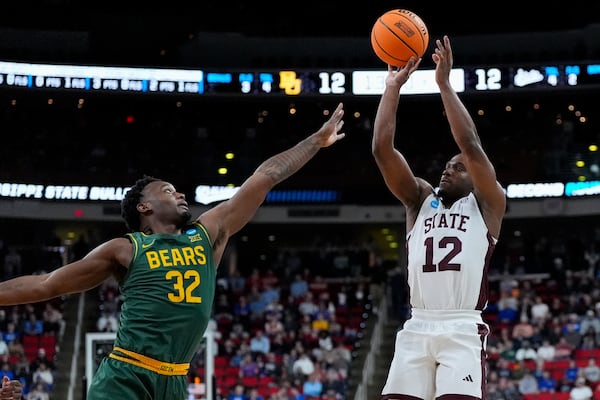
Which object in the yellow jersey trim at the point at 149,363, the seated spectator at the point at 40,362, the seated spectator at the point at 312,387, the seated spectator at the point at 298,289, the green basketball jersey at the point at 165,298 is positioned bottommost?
the yellow jersey trim at the point at 149,363

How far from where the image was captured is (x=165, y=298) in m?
5.93

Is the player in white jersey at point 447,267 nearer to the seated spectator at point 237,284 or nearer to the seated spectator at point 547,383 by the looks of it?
the seated spectator at point 547,383

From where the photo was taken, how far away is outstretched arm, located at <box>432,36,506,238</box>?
7.00m

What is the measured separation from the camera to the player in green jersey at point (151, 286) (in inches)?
228

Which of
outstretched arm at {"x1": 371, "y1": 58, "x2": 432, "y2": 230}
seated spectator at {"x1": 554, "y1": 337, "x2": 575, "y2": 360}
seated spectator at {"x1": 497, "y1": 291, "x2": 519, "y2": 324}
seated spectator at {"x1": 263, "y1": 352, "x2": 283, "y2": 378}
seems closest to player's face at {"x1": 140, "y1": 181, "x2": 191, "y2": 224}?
outstretched arm at {"x1": 371, "y1": 58, "x2": 432, "y2": 230}

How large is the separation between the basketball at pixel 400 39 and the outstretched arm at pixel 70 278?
2640mm

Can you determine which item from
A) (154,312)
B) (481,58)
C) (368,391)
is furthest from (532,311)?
(154,312)

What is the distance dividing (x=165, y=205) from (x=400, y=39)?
240cm

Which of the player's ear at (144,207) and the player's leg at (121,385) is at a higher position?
the player's ear at (144,207)

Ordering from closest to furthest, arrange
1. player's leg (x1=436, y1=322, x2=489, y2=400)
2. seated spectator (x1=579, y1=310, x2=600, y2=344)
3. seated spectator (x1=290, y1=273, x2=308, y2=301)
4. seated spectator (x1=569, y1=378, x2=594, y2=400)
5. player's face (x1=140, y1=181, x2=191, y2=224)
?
player's face (x1=140, y1=181, x2=191, y2=224) → player's leg (x1=436, y1=322, x2=489, y2=400) → seated spectator (x1=569, y1=378, x2=594, y2=400) → seated spectator (x1=579, y1=310, x2=600, y2=344) → seated spectator (x1=290, y1=273, x2=308, y2=301)

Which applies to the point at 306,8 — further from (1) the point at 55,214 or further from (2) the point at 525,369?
(2) the point at 525,369

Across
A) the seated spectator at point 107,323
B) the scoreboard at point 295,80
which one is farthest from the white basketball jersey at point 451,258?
the scoreboard at point 295,80

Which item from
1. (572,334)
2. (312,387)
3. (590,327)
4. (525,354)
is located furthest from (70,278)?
(590,327)

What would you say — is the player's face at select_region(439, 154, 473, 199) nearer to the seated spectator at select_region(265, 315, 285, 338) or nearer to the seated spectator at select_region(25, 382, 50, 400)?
the seated spectator at select_region(25, 382, 50, 400)
